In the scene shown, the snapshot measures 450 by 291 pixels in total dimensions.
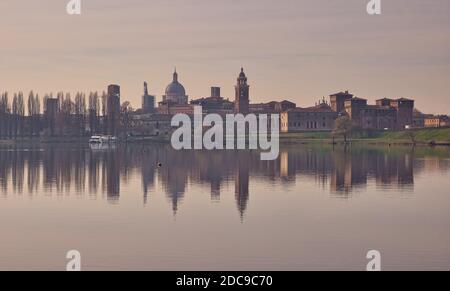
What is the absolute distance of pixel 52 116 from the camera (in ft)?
327

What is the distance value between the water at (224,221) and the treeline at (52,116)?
62518 millimetres

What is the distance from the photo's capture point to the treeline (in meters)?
96.3

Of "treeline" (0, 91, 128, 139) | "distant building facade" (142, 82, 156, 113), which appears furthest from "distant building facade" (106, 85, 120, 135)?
"distant building facade" (142, 82, 156, 113)

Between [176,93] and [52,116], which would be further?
[176,93]

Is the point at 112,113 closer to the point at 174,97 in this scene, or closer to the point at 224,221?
the point at 174,97

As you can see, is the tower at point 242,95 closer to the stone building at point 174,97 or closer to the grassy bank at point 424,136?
the stone building at point 174,97

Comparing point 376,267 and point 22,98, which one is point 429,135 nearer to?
point 22,98

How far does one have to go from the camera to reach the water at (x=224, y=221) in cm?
1593

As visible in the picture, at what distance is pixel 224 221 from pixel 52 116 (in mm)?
81888

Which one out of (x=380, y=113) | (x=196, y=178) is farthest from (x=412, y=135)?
(x=196, y=178)

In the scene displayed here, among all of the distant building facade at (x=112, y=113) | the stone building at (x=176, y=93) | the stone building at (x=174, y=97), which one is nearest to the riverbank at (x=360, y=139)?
the distant building facade at (x=112, y=113)
